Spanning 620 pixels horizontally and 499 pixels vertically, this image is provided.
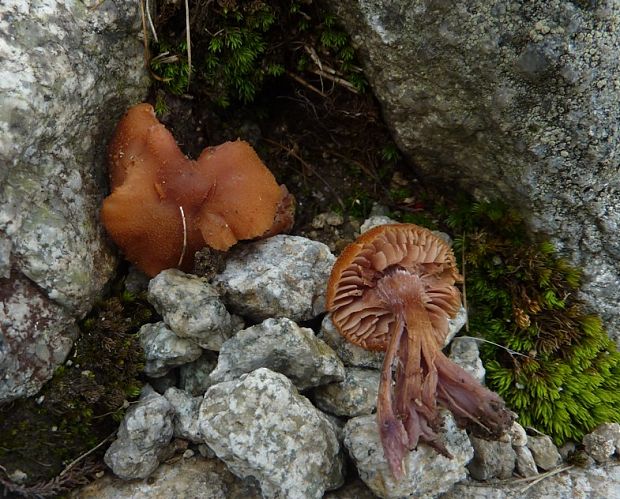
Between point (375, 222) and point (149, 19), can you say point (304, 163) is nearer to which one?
point (375, 222)

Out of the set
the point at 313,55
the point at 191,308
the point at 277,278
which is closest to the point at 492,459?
the point at 277,278

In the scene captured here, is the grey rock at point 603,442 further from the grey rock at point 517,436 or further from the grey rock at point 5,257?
the grey rock at point 5,257

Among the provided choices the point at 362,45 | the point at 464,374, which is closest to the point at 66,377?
the point at 464,374

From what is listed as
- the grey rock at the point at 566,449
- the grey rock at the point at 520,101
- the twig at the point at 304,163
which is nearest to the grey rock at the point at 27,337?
the twig at the point at 304,163

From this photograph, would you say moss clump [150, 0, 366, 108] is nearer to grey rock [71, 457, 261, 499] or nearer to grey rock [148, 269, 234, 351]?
grey rock [148, 269, 234, 351]

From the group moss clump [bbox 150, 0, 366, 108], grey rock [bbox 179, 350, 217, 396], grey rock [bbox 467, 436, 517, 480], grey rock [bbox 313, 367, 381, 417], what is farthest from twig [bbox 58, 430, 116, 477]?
moss clump [bbox 150, 0, 366, 108]
